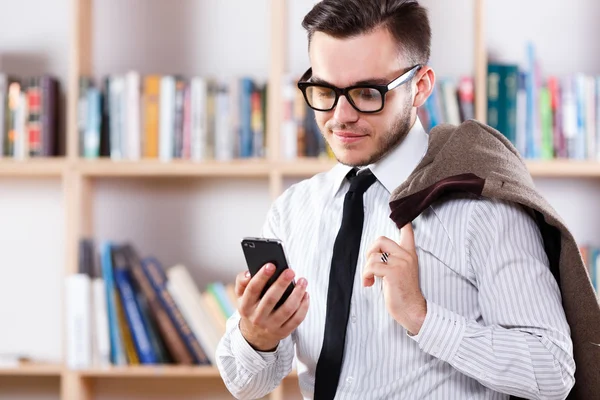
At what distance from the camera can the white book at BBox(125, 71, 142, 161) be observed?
254cm

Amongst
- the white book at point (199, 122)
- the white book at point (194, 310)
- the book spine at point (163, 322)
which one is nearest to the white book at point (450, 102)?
the white book at point (199, 122)

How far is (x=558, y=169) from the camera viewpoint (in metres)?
2.50

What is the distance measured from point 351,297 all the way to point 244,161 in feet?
3.83

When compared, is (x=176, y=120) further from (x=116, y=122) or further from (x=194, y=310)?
(x=194, y=310)

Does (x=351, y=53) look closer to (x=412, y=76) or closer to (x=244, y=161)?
(x=412, y=76)

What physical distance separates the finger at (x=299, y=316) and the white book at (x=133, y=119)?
1.32m

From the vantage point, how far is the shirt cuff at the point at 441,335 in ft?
4.10

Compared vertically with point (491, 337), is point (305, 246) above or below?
above

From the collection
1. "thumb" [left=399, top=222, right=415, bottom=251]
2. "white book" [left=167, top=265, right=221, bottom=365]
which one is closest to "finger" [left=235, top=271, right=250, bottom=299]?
"thumb" [left=399, top=222, right=415, bottom=251]

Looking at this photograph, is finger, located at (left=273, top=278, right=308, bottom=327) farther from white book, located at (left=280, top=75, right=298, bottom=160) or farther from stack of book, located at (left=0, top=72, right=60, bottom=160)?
stack of book, located at (left=0, top=72, right=60, bottom=160)

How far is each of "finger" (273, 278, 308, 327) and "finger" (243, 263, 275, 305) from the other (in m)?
0.04

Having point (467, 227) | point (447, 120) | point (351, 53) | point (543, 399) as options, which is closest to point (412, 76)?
point (351, 53)

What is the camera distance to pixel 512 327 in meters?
1.26

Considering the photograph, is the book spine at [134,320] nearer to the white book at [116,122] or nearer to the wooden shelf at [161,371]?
the wooden shelf at [161,371]
